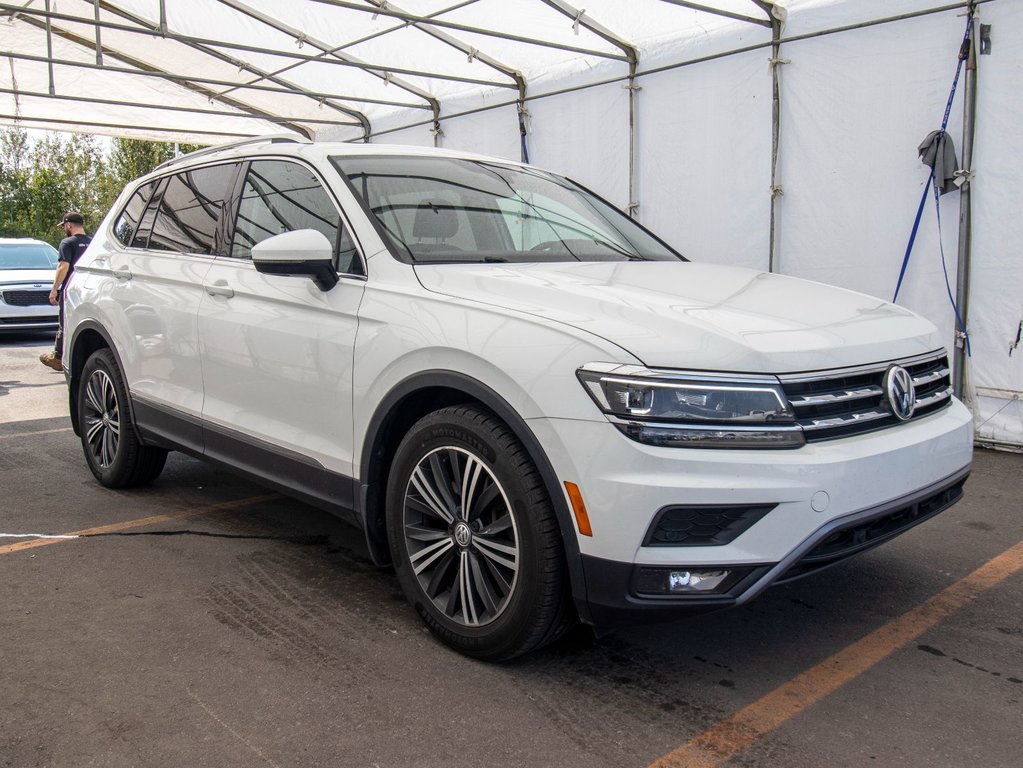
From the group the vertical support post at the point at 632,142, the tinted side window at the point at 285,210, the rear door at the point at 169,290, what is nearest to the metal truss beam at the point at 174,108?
the vertical support post at the point at 632,142

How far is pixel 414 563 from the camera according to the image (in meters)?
Answer: 3.13

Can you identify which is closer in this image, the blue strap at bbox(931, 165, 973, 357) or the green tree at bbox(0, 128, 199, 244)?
→ the blue strap at bbox(931, 165, 973, 357)

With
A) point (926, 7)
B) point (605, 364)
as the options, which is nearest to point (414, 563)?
point (605, 364)

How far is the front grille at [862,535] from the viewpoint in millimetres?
2559

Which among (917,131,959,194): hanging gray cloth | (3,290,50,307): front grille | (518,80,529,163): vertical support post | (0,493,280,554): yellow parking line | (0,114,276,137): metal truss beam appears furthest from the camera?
(3,290,50,307): front grille

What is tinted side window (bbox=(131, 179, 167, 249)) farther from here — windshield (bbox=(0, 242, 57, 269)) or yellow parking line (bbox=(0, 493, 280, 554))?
windshield (bbox=(0, 242, 57, 269))

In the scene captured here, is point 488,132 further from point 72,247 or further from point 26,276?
point 26,276

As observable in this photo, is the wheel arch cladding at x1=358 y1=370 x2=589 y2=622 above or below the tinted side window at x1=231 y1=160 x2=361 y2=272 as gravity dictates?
below

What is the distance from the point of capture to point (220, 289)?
395 centimetres

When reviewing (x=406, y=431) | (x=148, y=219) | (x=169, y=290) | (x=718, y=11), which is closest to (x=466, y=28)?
(x=718, y=11)

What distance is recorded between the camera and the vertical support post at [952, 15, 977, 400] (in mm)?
6289

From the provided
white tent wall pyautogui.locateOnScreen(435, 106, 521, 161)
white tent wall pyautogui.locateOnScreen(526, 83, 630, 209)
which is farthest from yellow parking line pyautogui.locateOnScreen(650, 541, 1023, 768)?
white tent wall pyautogui.locateOnScreen(435, 106, 521, 161)

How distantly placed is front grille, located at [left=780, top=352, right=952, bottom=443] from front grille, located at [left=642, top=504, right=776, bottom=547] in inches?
11.9

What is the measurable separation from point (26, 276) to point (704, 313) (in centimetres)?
1334
